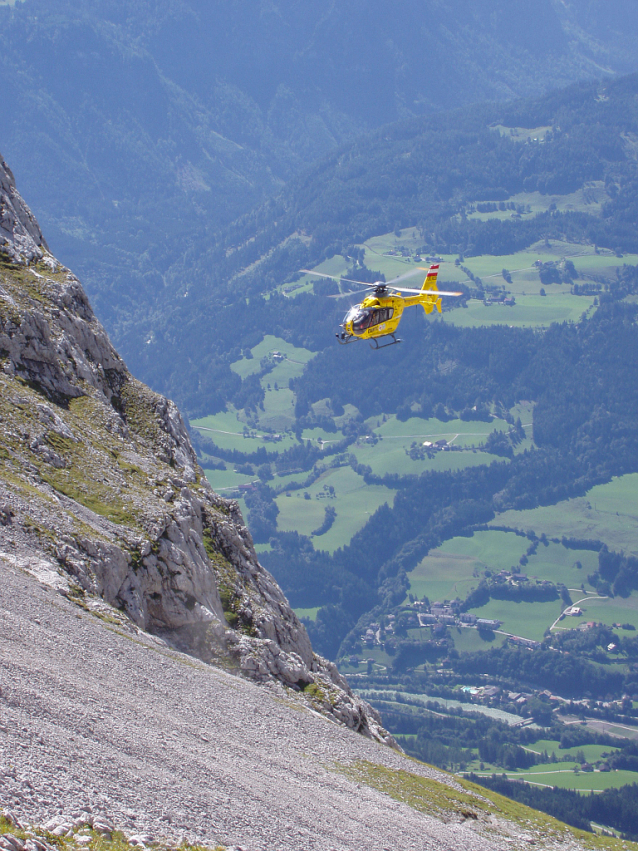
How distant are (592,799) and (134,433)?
15536 centimetres

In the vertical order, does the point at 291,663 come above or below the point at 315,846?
above

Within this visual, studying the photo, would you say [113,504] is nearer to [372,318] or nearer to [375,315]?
[372,318]

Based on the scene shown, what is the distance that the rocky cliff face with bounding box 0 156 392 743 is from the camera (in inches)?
2144

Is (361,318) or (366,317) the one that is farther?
(366,317)

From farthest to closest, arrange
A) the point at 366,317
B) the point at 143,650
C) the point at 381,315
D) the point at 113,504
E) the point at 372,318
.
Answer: the point at 381,315 → the point at 372,318 → the point at 366,317 → the point at 113,504 → the point at 143,650

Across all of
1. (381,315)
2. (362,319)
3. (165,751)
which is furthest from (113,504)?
(381,315)

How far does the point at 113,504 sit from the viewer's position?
203 ft

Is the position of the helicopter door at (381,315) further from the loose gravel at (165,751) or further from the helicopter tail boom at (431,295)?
the loose gravel at (165,751)

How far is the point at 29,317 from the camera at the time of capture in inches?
2783

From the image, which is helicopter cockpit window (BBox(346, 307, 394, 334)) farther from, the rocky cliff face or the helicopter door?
the rocky cliff face

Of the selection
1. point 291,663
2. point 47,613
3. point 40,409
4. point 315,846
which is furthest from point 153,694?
point 40,409

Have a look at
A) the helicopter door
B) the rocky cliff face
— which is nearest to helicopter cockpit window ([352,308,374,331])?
the helicopter door

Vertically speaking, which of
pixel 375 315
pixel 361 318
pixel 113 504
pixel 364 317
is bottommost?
pixel 113 504

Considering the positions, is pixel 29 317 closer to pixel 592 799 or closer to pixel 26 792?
pixel 26 792
